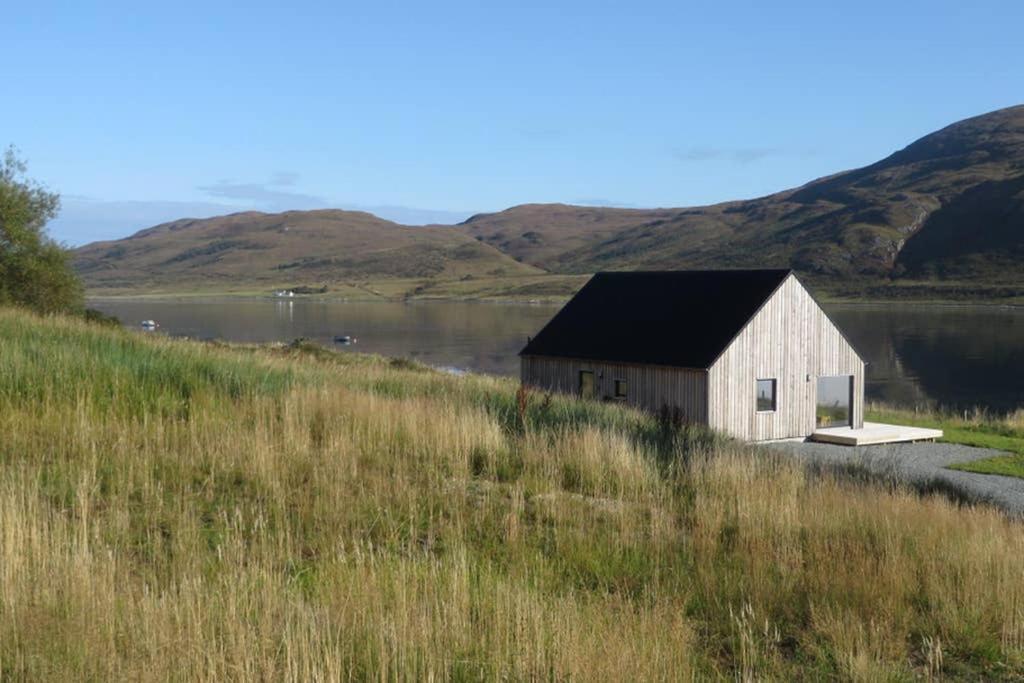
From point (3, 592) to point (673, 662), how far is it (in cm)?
308

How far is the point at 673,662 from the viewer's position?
445 centimetres

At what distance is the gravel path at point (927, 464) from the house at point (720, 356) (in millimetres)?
1445

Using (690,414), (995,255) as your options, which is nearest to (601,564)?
(690,414)

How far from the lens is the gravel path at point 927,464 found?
1501 centimetres

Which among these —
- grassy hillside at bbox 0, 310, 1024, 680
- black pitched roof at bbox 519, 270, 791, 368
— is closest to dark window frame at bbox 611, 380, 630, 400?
black pitched roof at bbox 519, 270, 791, 368

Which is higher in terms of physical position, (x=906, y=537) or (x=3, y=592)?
(x=3, y=592)

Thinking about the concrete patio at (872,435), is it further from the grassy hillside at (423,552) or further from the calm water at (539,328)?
the calm water at (539,328)

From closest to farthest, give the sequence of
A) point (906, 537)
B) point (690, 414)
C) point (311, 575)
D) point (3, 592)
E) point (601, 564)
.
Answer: point (3, 592) < point (311, 575) < point (601, 564) < point (906, 537) < point (690, 414)

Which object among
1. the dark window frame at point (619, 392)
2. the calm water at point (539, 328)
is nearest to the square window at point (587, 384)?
the dark window frame at point (619, 392)

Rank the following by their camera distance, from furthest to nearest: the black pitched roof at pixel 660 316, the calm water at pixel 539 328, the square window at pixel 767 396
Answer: the calm water at pixel 539 328 → the square window at pixel 767 396 → the black pitched roof at pixel 660 316

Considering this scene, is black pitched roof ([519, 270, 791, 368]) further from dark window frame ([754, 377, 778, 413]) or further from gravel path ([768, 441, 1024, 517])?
gravel path ([768, 441, 1024, 517])

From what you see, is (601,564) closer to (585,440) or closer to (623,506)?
(623,506)

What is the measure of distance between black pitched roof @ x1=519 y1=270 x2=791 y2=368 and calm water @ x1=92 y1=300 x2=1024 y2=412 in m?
21.4

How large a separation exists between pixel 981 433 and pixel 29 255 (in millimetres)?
31147
